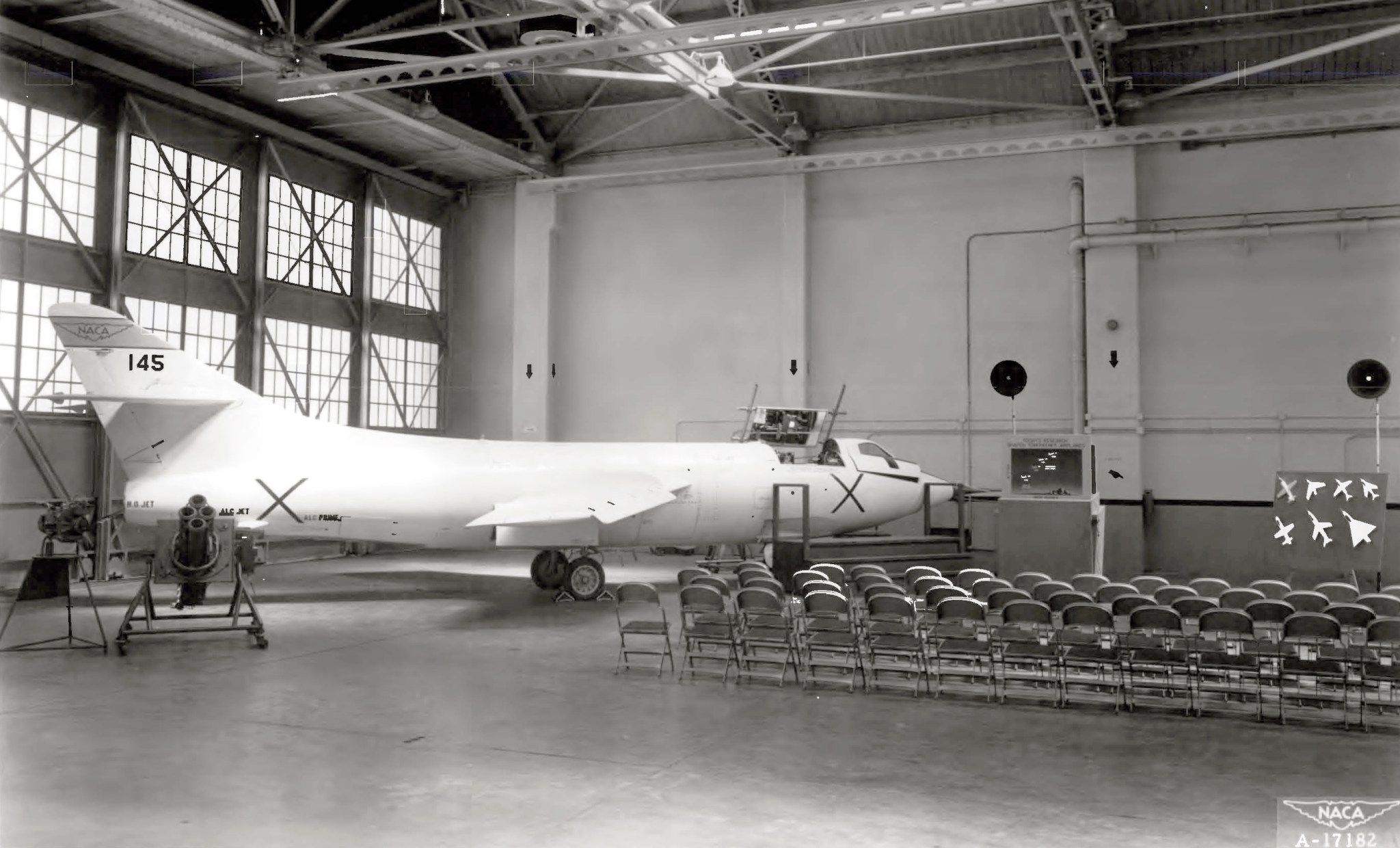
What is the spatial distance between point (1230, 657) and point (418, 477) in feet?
38.5

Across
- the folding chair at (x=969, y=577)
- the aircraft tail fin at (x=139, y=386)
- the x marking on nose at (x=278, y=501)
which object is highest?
the aircraft tail fin at (x=139, y=386)

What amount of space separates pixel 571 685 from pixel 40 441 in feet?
39.5

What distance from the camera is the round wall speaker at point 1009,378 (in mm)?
21312

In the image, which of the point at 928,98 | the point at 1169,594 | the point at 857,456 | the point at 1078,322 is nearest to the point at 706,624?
the point at 1169,594

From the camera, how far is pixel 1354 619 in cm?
891

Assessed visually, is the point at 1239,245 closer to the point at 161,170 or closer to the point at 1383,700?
the point at 1383,700

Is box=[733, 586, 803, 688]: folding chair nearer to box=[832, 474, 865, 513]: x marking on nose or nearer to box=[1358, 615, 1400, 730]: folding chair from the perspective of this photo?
box=[1358, 615, 1400, 730]: folding chair

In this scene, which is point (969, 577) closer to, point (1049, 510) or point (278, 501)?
point (1049, 510)

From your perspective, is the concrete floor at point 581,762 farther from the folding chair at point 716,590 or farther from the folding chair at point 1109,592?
the folding chair at point 1109,592

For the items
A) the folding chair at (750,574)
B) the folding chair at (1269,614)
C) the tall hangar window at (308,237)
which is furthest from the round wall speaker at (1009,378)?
the tall hangar window at (308,237)

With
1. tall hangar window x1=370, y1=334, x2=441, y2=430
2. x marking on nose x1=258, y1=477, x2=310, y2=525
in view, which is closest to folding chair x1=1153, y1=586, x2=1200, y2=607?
x marking on nose x1=258, y1=477, x2=310, y2=525

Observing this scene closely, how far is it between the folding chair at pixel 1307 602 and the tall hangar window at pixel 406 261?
1996 centimetres

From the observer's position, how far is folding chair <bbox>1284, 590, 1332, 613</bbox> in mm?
9844

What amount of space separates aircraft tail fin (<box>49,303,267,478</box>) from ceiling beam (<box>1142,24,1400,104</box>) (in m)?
16.9
